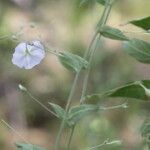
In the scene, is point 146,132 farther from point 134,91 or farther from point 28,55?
point 28,55

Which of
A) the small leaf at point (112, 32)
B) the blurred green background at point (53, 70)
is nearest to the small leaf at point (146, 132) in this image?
the small leaf at point (112, 32)

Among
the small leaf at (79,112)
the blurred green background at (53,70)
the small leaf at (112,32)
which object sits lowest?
the small leaf at (79,112)

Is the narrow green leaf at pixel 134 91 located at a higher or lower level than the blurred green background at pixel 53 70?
lower

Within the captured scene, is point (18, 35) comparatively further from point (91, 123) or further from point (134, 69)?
point (134, 69)

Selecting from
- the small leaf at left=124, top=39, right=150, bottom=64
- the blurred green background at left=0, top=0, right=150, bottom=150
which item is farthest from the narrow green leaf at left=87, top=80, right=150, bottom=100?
the blurred green background at left=0, top=0, right=150, bottom=150

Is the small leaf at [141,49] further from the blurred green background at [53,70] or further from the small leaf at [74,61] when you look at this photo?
the blurred green background at [53,70]

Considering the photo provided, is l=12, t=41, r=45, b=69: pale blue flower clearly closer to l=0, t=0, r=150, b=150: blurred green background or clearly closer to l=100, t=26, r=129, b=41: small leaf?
l=100, t=26, r=129, b=41: small leaf

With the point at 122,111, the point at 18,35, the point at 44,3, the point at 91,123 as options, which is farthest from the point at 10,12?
the point at 18,35
